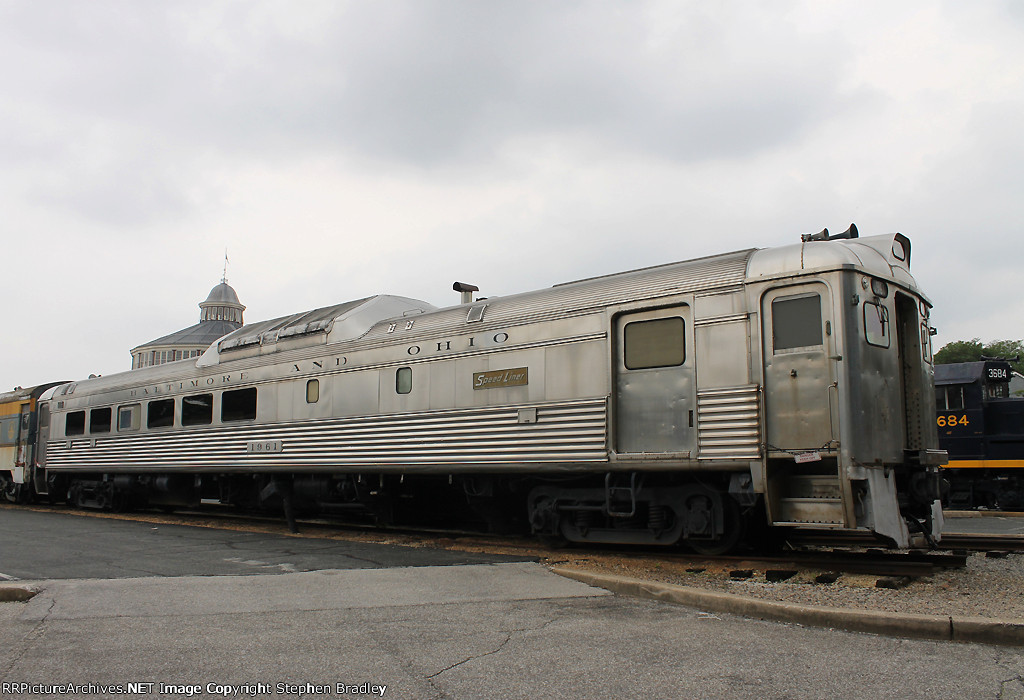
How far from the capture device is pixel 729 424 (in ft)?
26.2

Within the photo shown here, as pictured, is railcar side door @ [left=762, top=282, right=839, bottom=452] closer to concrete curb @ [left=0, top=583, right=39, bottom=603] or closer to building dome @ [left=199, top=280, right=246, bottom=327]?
concrete curb @ [left=0, top=583, right=39, bottom=603]

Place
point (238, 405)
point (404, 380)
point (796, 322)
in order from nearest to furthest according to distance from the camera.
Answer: point (796, 322)
point (404, 380)
point (238, 405)

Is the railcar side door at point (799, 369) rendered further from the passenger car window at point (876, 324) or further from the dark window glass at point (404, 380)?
the dark window glass at point (404, 380)

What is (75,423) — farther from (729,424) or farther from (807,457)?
(807,457)

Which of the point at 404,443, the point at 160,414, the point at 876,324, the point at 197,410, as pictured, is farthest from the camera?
the point at 160,414

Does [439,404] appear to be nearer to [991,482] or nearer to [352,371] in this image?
[352,371]

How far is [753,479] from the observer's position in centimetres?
771

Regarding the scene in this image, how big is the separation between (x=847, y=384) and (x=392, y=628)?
4684 mm

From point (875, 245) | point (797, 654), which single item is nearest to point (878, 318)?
point (875, 245)

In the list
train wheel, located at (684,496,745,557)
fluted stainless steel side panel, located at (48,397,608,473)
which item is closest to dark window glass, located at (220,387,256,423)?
fluted stainless steel side panel, located at (48,397,608,473)

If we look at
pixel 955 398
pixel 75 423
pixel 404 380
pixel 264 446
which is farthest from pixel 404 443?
pixel 955 398

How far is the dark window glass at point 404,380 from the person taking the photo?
37.5 ft

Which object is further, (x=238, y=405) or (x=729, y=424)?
(x=238, y=405)

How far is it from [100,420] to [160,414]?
10.2 ft
